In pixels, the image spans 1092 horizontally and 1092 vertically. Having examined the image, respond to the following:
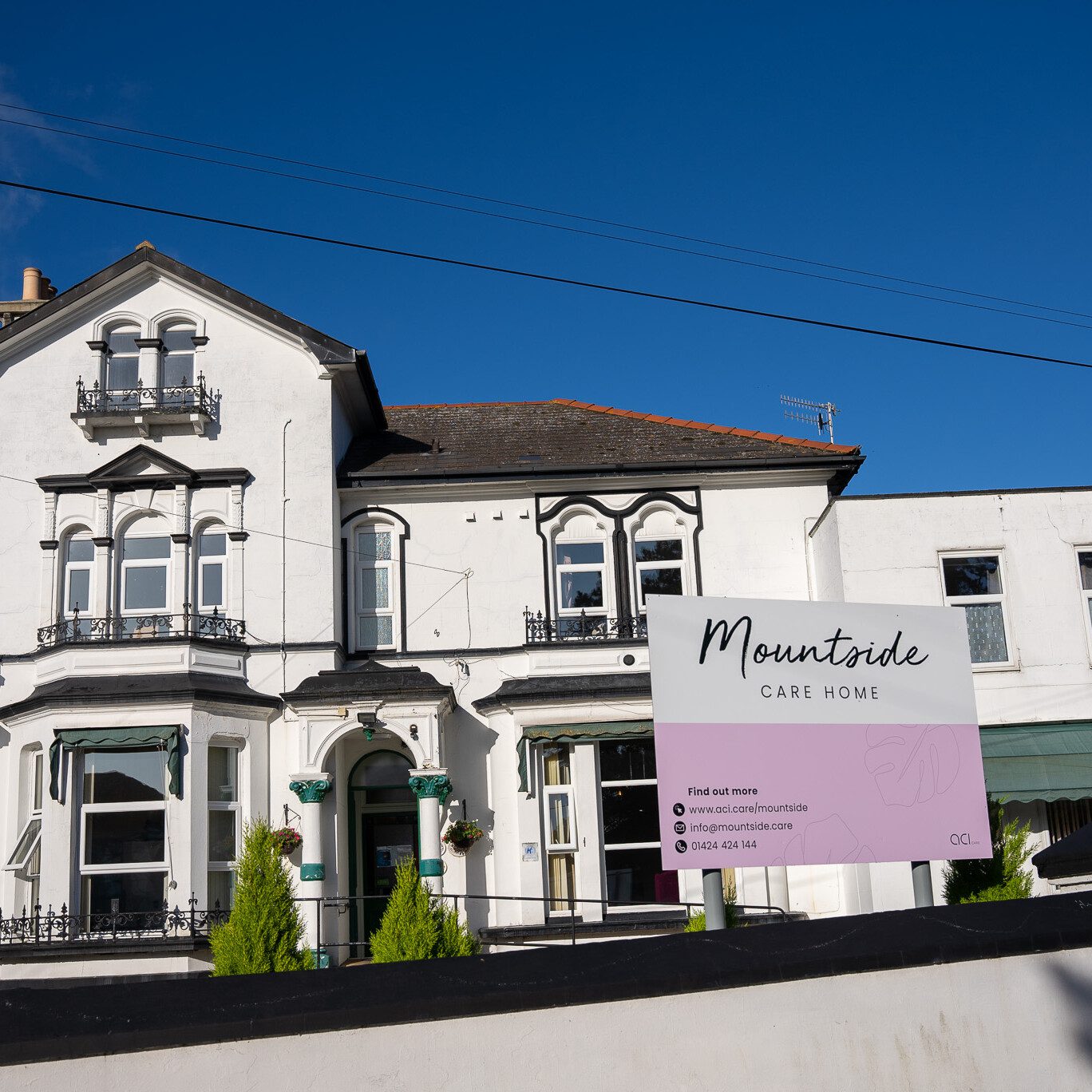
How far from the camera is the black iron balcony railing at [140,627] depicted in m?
19.2

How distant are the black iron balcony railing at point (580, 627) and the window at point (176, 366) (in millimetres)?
6340

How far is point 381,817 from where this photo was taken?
66.3ft

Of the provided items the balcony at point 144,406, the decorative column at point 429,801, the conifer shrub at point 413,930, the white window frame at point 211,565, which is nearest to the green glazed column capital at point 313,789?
the decorative column at point 429,801

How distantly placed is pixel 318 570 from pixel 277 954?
6661mm

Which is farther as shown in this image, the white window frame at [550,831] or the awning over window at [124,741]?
the white window frame at [550,831]

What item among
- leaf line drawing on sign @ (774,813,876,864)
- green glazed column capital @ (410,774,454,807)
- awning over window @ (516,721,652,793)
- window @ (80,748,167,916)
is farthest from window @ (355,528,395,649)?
leaf line drawing on sign @ (774,813,876,864)

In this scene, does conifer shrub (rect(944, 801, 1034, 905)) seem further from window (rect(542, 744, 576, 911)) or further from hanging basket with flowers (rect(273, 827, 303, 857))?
hanging basket with flowers (rect(273, 827, 303, 857))

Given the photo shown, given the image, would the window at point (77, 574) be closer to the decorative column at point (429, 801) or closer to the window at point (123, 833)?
the window at point (123, 833)

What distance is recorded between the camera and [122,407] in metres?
20.3

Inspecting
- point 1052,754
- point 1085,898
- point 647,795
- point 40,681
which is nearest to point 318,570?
point 40,681

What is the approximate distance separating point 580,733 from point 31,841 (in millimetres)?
7966

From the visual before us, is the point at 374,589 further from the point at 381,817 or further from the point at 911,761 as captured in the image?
the point at 911,761

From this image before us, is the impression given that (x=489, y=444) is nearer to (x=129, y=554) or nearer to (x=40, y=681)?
(x=129, y=554)

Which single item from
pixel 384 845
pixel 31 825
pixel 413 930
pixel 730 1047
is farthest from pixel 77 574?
pixel 730 1047
